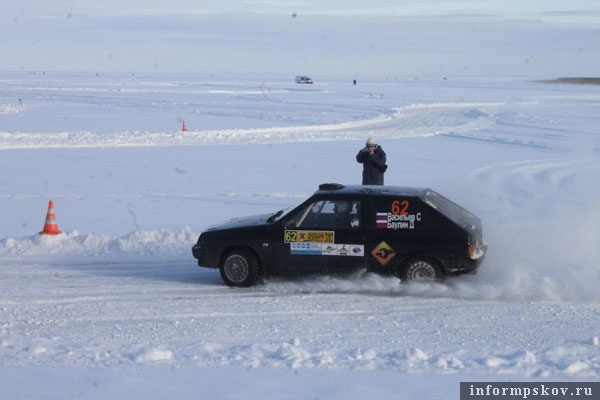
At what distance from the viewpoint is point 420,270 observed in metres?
9.46

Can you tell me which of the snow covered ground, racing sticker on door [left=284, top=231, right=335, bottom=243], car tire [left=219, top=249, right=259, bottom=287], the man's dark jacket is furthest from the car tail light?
the man's dark jacket

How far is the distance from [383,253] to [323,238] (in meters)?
0.75

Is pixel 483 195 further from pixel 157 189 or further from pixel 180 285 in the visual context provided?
pixel 180 285

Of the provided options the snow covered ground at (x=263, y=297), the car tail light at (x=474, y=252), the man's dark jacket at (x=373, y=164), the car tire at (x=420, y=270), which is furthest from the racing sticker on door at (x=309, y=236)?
the man's dark jacket at (x=373, y=164)

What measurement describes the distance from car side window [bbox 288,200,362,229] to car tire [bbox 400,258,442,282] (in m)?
0.76

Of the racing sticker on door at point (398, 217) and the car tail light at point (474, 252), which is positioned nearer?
the car tail light at point (474, 252)

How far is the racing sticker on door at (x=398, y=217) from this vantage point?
949 centimetres

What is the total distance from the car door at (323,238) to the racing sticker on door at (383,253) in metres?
0.16

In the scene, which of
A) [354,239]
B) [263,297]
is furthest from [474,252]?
[263,297]

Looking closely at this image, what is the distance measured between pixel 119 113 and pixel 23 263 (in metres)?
31.6

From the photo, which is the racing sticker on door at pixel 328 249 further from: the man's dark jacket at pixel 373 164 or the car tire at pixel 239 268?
the man's dark jacket at pixel 373 164

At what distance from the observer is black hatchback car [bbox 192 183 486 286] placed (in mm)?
9414

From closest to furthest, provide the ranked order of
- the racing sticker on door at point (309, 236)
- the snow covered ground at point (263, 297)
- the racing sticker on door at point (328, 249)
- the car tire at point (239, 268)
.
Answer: the snow covered ground at point (263, 297) < the racing sticker on door at point (328, 249) < the racing sticker on door at point (309, 236) < the car tire at point (239, 268)

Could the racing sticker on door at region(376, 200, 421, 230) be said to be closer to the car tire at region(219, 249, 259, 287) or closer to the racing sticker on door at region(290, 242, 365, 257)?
the racing sticker on door at region(290, 242, 365, 257)
